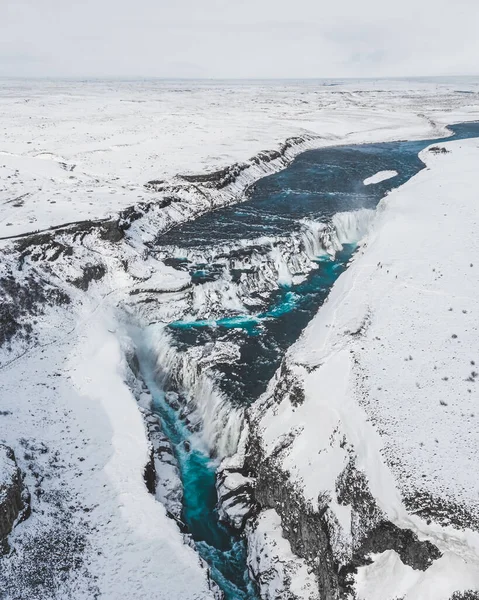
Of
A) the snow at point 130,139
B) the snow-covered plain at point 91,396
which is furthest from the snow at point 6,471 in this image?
the snow at point 130,139

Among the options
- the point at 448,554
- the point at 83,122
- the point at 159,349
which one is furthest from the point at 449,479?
the point at 83,122

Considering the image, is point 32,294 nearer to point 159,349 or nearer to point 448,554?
point 159,349

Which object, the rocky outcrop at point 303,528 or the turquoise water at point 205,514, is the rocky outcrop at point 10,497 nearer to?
the turquoise water at point 205,514

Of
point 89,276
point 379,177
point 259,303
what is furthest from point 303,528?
point 379,177

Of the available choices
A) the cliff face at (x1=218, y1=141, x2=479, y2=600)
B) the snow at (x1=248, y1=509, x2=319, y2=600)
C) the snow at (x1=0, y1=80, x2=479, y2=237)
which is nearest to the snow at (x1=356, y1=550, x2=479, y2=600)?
the cliff face at (x1=218, y1=141, x2=479, y2=600)

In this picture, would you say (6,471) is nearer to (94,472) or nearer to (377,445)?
(94,472)
